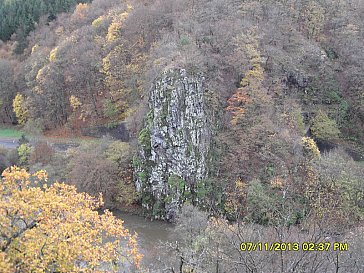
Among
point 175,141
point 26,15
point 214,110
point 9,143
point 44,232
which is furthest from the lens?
point 26,15

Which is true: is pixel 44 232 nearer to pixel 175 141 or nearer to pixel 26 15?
pixel 175 141

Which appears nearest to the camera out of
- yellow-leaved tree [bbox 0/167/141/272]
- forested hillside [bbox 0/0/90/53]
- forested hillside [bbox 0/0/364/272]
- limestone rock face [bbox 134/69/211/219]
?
yellow-leaved tree [bbox 0/167/141/272]

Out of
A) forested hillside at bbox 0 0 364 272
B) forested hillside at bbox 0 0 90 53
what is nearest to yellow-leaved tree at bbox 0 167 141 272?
forested hillside at bbox 0 0 364 272

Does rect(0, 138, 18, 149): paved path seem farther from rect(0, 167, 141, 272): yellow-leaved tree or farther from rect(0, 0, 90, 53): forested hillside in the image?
rect(0, 167, 141, 272): yellow-leaved tree

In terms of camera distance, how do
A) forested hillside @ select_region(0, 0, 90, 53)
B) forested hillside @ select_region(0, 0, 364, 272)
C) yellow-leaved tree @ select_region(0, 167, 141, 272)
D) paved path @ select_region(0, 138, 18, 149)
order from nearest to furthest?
yellow-leaved tree @ select_region(0, 167, 141, 272), forested hillside @ select_region(0, 0, 364, 272), paved path @ select_region(0, 138, 18, 149), forested hillside @ select_region(0, 0, 90, 53)

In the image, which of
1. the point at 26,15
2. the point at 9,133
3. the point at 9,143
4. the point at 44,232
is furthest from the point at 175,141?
the point at 26,15

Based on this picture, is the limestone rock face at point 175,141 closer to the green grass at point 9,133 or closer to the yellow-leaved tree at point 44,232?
the yellow-leaved tree at point 44,232
